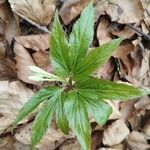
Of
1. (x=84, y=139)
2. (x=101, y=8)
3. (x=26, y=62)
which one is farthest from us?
(x=101, y=8)

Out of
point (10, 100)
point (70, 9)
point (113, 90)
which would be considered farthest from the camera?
point (70, 9)

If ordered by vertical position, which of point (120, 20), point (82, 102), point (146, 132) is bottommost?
point (146, 132)

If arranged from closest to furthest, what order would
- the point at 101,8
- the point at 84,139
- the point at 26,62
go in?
the point at 84,139
the point at 26,62
the point at 101,8

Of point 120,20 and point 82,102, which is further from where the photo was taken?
point 120,20

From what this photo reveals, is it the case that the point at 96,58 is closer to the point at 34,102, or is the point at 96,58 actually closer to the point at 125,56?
the point at 34,102

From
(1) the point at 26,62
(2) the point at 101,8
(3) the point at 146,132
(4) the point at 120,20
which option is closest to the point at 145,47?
(4) the point at 120,20

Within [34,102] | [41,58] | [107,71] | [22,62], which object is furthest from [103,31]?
[34,102]

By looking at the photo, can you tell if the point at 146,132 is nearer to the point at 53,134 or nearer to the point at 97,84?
the point at 53,134

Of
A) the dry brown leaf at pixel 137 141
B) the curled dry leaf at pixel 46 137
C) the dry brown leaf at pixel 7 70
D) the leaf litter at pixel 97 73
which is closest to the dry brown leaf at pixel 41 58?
the leaf litter at pixel 97 73
